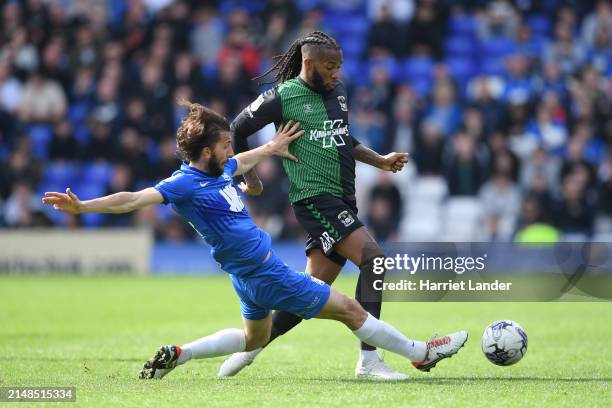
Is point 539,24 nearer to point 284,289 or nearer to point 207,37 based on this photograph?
point 207,37

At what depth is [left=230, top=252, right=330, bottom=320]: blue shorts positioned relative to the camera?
24.1 feet

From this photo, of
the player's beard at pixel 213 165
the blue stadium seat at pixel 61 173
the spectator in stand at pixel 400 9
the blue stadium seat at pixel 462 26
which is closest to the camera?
the player's beard at pixel 213 165

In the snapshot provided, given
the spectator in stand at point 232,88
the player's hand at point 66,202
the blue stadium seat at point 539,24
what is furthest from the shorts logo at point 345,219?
the blue stadium seat at point 539,24

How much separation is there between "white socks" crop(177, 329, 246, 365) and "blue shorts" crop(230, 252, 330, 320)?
49cm

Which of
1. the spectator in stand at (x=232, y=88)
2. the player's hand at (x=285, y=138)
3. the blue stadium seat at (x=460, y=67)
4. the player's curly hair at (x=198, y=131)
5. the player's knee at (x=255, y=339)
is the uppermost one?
the blue stadium seat at (x=460, y=67)

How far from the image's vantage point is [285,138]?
317 inches

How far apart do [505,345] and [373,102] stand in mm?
13442

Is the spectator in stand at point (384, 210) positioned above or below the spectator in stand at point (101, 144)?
below

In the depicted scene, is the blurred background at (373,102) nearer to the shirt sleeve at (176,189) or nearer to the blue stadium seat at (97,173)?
the blue stadium seat at (97,173)

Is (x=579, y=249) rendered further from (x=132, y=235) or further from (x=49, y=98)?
(x=49, y=98)

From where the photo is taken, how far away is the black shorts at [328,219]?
805 centimetres

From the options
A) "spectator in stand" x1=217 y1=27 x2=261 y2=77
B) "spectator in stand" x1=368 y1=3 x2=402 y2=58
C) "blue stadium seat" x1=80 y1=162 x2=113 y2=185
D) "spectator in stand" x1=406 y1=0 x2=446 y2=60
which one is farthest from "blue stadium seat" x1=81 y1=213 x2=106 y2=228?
"spectator in stand" x1=406 y1=0 x2=446 y2=60

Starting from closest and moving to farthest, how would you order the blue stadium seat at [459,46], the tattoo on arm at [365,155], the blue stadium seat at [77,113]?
the tattoo on arm at [365,155] < the blue stadium seat at [77,113] < the blue stadium seat at [459,46]

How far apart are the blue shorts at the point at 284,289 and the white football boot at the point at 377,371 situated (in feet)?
2.47
